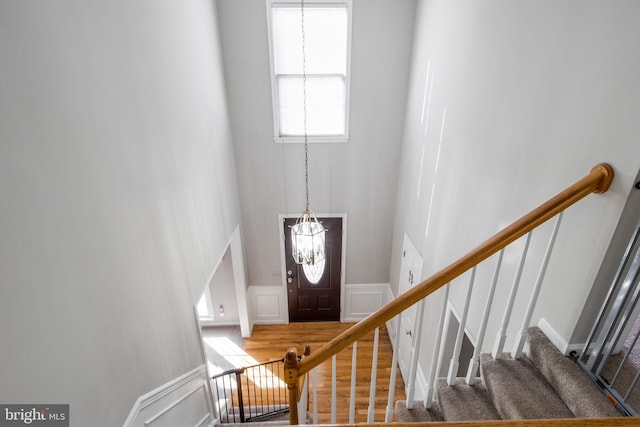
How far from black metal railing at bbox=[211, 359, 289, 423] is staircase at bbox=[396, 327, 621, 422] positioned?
2381 mm

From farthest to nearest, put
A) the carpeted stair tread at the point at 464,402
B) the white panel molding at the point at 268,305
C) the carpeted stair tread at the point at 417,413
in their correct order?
the white panel molding at the point at 268,305, the carpeted stair tread at the point at 417,413, the carpeted stair tread at the point at 464,402

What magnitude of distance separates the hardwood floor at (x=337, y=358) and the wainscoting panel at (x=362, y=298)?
23cm

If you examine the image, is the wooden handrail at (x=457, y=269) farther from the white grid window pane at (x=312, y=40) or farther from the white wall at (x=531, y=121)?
the white grid window pane at (x=312, y=40)

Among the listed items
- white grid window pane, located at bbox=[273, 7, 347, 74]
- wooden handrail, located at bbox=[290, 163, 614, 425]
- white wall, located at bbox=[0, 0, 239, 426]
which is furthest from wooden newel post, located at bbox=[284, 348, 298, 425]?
white grid window pane, located at bbox=[273, 7, 347, 74]

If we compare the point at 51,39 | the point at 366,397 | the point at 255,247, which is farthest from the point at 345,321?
the point at 51,39

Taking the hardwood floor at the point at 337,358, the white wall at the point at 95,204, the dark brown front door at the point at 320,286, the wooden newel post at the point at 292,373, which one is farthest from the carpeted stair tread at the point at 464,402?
the dark brown front door at the point at 320,286

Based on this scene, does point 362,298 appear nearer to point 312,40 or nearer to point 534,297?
point 312,40

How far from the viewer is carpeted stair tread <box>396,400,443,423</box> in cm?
175

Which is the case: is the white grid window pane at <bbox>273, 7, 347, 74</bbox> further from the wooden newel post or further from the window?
the wooden newel post

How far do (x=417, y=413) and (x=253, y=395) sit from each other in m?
3.22

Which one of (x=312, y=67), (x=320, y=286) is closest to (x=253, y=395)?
(x=320, y=286)

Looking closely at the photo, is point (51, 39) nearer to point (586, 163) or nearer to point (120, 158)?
point (120, 158)

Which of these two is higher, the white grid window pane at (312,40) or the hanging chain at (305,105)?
the white grid window pane at (312,40)

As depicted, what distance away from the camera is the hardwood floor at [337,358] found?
157 inches
